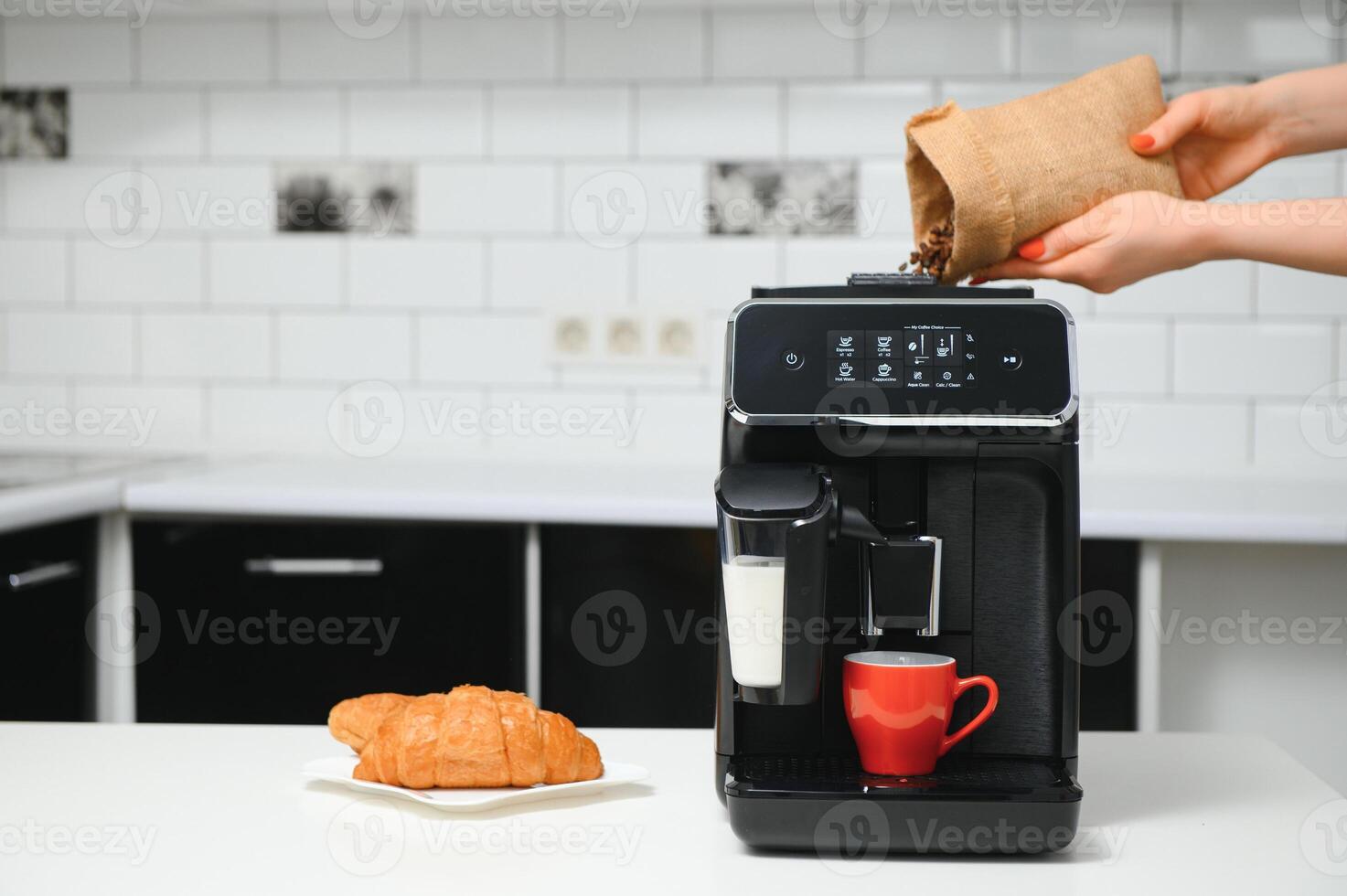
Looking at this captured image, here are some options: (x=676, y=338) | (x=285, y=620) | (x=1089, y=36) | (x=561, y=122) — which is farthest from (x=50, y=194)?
(x=1089, y=36)

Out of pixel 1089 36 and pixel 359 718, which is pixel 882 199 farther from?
pixel 359 718

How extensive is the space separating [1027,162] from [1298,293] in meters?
1.39

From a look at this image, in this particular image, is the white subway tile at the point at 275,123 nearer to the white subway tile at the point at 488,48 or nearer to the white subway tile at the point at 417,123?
the white subway tile at the point at 417,123

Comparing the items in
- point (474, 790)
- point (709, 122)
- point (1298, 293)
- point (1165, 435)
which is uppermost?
point (709, 122)

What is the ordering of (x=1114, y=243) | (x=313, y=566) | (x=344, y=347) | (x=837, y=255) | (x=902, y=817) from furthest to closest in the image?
1. (x=344, y=347)
2. (x=837, y=255)
3. (x=313, y=566)
4. (x=1114, y=243)
5. (x=902, y=817)

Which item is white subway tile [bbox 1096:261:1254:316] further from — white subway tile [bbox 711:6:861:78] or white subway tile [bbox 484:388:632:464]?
white subway tile [bbox 484:388:632:464]

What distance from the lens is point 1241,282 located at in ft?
6.66

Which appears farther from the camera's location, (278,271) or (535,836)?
(278,271)

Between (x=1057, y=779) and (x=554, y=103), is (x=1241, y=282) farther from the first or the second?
(x=1057, y=779)

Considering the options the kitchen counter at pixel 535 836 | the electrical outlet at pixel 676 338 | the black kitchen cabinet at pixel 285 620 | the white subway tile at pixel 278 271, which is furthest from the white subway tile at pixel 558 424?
the kitchen counter at pixel 535 836

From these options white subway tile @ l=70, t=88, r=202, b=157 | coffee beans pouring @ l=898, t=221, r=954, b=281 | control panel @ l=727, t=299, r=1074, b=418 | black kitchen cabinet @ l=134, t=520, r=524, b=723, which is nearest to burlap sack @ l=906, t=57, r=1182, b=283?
coffee beans pouring @ l=898, t=221, r=954, b=281

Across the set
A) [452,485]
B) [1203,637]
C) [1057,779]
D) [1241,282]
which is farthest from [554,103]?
[1057,779]

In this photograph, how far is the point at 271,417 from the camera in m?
2.25

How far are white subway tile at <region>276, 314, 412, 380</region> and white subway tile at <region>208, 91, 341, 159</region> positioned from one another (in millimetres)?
288
